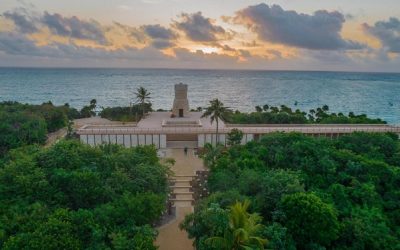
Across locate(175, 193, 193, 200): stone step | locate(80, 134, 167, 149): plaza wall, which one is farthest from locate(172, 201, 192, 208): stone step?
locate(80, 134, 167, 149): plaza wall

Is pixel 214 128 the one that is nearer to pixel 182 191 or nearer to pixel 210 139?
pixel 210 139

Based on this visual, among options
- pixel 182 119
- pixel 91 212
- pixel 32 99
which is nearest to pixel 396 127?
pixel 182 119

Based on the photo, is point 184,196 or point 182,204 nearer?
point 182,204

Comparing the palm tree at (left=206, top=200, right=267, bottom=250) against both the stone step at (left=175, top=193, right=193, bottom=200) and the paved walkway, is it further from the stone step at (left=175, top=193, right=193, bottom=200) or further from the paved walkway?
the stone step at (left=175, top=193, right=193, bottom=200)

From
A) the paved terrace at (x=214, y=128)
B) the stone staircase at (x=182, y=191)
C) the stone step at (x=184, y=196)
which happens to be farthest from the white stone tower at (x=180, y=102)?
the stone step at (x=184, y=196)

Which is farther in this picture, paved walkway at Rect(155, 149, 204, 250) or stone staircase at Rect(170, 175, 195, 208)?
stone staircase at Rect(170, 175, 195, 208)

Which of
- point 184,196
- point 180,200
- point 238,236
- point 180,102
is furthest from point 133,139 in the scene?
point 238,236

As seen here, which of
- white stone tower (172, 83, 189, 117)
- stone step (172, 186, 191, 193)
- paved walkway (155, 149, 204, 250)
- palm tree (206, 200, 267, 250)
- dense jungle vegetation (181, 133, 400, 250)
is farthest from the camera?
white stone tower (172, 83, 189, 117)

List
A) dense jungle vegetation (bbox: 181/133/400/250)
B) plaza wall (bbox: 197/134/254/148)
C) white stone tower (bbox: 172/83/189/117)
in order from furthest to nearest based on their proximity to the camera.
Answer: white stone tower (bbox: 172/83/189/117) → plaza wall (bbox: 197/134/254/148) → dense jungle vegetation (bbox: 181/133/400/250)

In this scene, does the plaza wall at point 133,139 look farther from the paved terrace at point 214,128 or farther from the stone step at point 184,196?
the stone step at point 184,196
